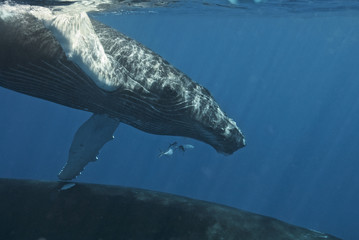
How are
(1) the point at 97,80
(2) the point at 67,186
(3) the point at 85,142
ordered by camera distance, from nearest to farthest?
1. (1) the point at 97,80
2. (2) the point at 67,186
3. (3) the point at 85,142

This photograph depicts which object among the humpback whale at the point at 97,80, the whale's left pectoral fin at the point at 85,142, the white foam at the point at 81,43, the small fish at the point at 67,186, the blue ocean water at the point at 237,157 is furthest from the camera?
the blue ocean water at the point at 237,157

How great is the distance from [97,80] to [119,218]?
Result: 244cm

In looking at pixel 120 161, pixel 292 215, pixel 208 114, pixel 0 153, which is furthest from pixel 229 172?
pixel 208 114

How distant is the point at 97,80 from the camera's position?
534 centimetres

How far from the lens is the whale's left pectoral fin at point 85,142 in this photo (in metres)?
7.81

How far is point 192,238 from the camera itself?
5117mm

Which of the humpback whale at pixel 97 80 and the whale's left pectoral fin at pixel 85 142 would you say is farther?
the whale's left pectoral fin at pixel 85 142

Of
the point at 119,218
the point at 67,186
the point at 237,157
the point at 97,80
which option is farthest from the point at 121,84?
the point at 237,157

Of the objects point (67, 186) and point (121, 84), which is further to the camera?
point (67, 186)

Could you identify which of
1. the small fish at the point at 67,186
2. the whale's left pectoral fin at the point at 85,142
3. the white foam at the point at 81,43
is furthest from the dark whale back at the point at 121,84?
the small fish at the point at 67,186

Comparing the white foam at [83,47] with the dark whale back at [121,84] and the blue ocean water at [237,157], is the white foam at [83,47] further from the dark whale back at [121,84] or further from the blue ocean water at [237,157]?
the blue ocean water at [237,157]

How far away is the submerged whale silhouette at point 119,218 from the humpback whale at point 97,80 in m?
1.62

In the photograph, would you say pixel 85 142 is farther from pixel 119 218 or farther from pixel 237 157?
pixel 237 157

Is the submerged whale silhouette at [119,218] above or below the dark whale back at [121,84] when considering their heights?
below
